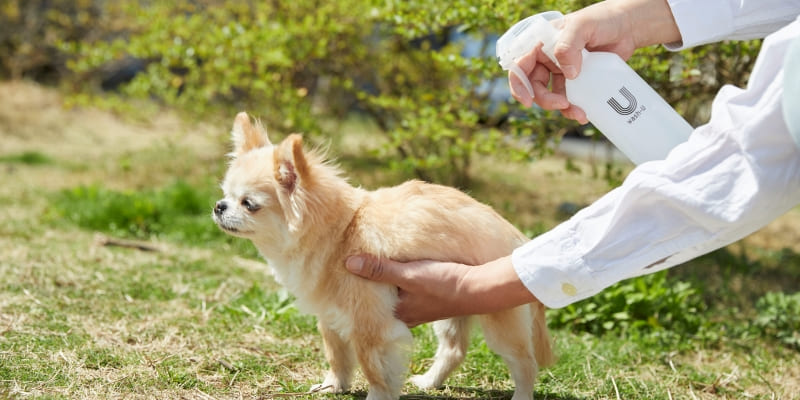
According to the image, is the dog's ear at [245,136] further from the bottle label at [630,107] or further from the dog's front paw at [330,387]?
the bottle label at [630,107]

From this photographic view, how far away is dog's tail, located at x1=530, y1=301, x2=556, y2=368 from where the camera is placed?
279 centimetres

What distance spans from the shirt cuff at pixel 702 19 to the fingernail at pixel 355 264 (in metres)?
1.26

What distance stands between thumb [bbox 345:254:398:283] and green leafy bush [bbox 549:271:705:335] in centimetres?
165

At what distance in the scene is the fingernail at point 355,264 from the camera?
252 centimetres

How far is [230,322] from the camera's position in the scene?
354 centimetres

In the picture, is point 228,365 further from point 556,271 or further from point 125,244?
point 125,244

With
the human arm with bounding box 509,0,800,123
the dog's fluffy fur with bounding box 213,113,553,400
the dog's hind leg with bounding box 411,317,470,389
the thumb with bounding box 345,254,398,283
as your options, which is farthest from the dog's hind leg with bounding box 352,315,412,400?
the human arm with bounding box 509,0,800,123

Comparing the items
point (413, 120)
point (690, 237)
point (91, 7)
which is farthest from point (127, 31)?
point (690, 237)

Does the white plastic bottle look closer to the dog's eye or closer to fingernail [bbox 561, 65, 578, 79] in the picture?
fingernail [bbox 561, 65, 578, 79]

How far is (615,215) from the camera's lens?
1789mm

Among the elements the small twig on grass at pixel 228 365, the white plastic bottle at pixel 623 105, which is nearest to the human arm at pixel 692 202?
the white plastic bottle at pixel 623 105

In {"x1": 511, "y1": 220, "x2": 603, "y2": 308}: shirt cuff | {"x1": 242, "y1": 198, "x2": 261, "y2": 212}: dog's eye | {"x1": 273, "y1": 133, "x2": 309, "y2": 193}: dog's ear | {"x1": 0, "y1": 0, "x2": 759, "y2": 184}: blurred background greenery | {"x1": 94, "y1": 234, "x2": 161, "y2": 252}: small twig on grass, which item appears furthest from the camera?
{"x1": 94, "y1": 234, "x2": 161, "y2": 252}: small twig on grass

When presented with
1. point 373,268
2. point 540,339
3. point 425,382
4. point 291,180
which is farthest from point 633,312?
point 291,180

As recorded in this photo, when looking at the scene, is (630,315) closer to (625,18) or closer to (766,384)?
(766,384)
